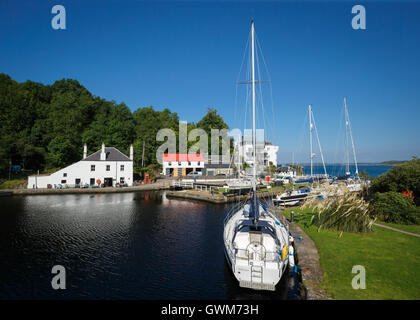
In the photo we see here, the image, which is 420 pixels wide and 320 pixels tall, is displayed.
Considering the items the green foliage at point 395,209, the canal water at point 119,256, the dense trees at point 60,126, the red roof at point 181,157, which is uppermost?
the dense trees at point 60,126

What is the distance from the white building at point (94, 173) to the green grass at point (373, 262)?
4004cm

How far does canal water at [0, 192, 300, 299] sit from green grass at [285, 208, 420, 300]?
6.48 ft

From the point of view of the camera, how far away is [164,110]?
8250cm

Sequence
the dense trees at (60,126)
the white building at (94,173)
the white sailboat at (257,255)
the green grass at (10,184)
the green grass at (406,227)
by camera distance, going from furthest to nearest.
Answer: the dense trees at (60,126) < the white building at (94,173) < the green grass at (10,184) < the green grass at (406,227) < the white sailboat at (257,255)

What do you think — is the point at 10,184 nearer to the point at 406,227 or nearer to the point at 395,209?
the point at 395,209

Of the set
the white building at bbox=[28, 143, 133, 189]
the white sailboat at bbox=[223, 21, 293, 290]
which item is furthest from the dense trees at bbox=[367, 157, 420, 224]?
the white building at bbox=[28, 143, 133, 189]

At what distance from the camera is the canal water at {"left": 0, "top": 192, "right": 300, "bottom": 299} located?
Answer: 10531 mm

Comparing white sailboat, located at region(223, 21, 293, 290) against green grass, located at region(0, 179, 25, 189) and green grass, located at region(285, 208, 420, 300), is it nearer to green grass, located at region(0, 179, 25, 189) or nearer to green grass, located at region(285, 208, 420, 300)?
green grass, located at region(285, 208, 420, 300)

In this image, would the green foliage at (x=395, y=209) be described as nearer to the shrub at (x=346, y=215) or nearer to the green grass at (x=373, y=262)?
the green grass at (x=373, y=262)

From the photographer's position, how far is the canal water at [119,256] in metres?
10.5

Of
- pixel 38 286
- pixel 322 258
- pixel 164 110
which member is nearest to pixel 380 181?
pixel 322 258

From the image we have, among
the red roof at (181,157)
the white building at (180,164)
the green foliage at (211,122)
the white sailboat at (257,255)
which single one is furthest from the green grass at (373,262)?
the green foliage at (211,122)

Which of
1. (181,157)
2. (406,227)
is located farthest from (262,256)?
(181,157)

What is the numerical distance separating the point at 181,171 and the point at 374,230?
50.3m
